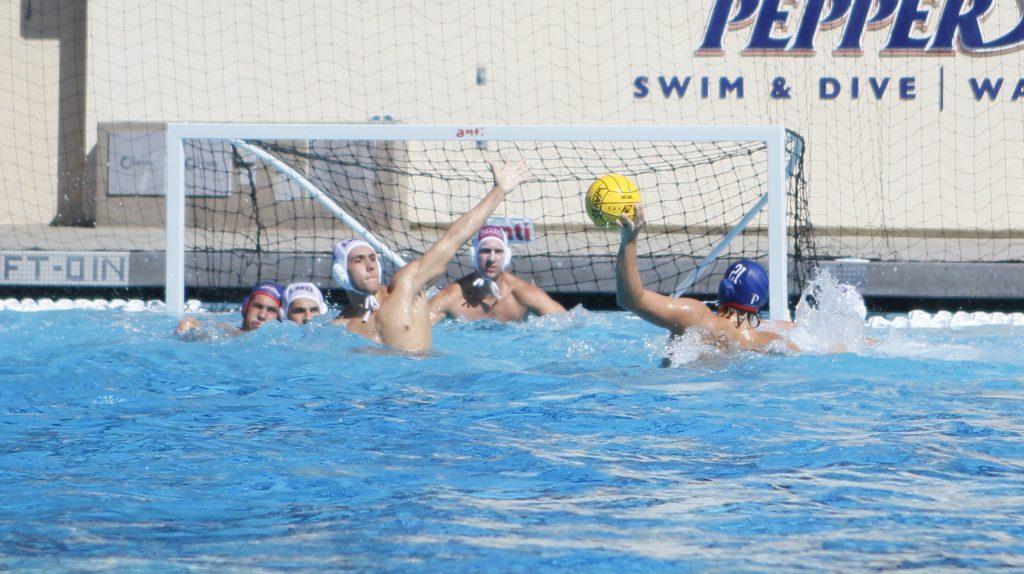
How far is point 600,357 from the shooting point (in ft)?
21.5

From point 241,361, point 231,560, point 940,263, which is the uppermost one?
point 940,263

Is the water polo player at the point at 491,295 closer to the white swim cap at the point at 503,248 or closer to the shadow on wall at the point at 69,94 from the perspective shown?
the white swim cap at the point at 503,248

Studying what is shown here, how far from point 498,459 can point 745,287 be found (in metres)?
1.90

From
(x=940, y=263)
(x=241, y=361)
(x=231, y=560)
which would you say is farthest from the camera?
(x=940, y=263)

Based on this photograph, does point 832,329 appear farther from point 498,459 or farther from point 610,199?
point 498,459

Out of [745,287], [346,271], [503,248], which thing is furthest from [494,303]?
[745,287]

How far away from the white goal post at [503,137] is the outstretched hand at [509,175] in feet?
3.54

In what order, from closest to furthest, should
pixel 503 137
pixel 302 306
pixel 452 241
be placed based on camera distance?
pixel 452 241
pixel 302 306
pixel 503 137

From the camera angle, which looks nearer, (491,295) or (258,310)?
(258,310)

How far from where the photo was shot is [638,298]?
517 cm

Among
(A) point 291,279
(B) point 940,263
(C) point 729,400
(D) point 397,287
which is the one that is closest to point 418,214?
(A) point 291,279

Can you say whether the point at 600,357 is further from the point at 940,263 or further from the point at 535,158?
the point at 535,158

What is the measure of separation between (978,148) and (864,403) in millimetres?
7992

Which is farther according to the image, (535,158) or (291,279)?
(535,158)
